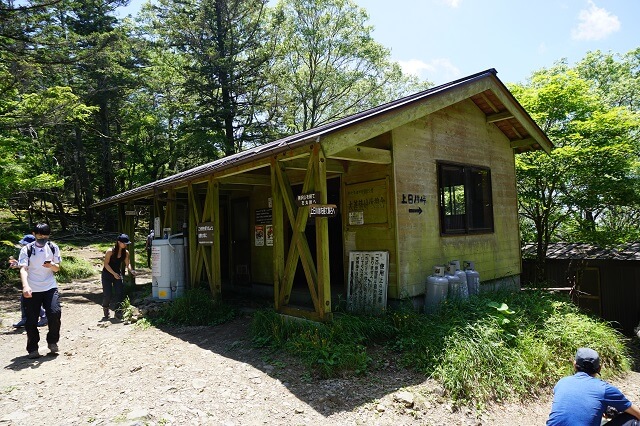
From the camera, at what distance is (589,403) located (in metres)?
3.13

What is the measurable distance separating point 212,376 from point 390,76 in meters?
25.7

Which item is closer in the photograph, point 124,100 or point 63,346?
point 63,346

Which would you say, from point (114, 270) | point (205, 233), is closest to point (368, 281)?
point (205, 233)

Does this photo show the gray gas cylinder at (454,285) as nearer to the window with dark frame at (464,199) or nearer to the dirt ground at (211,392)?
the window with dark frame at (464,199)

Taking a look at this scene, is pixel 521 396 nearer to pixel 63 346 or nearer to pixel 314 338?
pixel 314 338

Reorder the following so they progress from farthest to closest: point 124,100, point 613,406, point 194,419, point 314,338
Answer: point 124,100 → point 314,338 → point 194,419 → point 613,406

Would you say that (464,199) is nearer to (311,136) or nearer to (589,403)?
(311,136)

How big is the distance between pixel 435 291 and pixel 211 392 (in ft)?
12.9

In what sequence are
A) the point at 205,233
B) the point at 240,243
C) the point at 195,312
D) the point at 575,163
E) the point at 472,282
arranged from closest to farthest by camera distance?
1. the point at 472,282
2. the point at 195,312
3. the point at 205,233
4. the point at 240,243
5. the point at 575,163

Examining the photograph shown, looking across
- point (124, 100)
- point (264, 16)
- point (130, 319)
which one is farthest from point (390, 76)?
point (130, 319)

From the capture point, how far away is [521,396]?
4.75 m

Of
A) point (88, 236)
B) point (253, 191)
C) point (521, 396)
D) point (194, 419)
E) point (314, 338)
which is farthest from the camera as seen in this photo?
point (88, 236)

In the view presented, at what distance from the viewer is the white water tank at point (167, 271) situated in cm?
876

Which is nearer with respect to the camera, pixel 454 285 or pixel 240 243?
pixel 454 285
